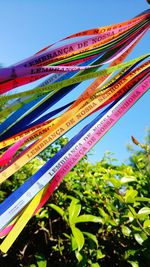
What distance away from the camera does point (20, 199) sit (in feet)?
4.14

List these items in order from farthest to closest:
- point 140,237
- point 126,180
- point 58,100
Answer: point 126,180
point 140,237
point 58,100

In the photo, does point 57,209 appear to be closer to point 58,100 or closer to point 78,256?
point 78,256

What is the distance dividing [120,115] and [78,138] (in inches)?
7.8

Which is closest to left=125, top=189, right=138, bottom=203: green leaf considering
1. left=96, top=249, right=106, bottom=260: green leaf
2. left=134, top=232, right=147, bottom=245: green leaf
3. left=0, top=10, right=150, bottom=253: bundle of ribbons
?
left=134, top=232, right=147, bottom=245: green leaf

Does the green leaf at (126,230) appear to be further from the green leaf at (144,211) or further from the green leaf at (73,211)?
the green leaf at (73,211)

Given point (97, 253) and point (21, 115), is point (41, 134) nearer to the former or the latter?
point (21, 115)

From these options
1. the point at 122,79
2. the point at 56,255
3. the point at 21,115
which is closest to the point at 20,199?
the point at 21,115

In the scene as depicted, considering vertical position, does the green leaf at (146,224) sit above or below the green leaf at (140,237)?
above

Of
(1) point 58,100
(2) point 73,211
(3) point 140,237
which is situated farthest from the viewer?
(2) point 73,211

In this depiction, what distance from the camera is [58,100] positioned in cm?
165

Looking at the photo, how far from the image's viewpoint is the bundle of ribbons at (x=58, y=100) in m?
1.28

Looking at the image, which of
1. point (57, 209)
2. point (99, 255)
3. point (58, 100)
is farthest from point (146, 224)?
point (58, 100)

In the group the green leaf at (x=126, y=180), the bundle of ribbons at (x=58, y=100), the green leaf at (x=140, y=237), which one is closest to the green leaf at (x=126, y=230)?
the green leaf at (x=140, y=237)

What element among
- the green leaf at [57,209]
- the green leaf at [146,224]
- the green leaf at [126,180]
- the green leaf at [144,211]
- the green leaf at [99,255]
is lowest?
the green leaf at [99,255]
